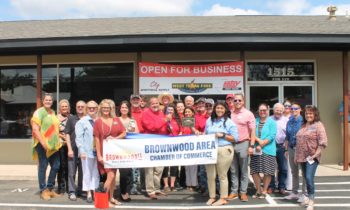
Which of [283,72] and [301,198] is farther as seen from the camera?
[283,72]

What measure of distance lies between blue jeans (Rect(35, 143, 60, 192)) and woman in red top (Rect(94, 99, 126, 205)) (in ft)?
3.28

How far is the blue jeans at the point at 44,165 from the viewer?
23.9 feet

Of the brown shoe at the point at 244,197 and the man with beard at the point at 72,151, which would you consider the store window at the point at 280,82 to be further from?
the man with beard at the point at 72,151

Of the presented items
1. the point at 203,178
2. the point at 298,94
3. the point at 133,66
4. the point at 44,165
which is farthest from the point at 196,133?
the point at 298,94

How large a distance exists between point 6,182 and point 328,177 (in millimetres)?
7233

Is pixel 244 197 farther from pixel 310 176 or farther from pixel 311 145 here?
pixel 311 145

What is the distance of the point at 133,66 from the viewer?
38.7ft

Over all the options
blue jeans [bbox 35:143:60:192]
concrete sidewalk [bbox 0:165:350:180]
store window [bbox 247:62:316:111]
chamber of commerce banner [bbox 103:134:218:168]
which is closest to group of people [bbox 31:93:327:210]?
blue jeans [bbox 35:143:60:192]

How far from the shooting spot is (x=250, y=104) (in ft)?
38.0

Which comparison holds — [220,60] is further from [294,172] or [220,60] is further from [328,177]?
[294,172]

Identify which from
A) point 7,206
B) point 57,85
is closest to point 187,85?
point 57,85

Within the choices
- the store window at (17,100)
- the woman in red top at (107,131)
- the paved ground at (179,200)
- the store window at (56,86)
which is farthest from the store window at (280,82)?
the store window at (17,100)

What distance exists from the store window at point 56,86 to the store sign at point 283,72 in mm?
3655

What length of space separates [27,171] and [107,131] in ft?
15.1
